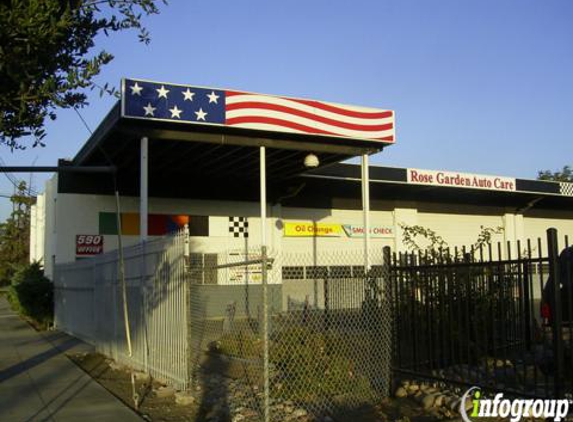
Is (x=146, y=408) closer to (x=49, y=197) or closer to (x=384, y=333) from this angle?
(x=384, y=333)

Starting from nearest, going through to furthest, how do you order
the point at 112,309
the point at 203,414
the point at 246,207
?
the point at 203,414 → the point at 112,309 → the point at 246,207

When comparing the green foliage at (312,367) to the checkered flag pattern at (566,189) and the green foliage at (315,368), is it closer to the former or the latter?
the green foliage at (315,368)

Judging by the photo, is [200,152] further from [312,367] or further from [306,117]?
[312,367]

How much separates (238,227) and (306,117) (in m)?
8.61

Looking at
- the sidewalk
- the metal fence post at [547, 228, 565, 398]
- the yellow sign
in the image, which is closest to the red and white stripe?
the sidewalk

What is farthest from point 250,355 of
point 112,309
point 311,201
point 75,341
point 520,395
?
point 311,201

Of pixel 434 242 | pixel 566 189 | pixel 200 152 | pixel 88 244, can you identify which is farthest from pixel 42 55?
pixel 566 189

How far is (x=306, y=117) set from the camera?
675 inches

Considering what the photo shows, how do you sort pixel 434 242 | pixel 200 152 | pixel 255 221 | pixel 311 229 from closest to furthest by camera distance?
1. pixel 434 242
2. pixel 200 152
3. pixel 255 221
4. pixel 311 229

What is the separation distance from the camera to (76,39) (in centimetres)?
732

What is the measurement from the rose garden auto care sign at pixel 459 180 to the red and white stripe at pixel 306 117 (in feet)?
27.7

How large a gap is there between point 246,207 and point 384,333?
53.9ft

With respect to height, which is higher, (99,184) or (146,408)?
(99,184)

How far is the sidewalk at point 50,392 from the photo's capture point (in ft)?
27.2
